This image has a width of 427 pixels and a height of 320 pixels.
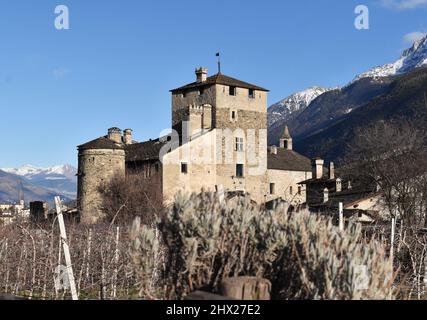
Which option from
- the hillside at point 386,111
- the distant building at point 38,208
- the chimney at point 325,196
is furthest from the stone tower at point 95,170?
the hillside at point 386,111

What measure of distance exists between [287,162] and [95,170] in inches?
822

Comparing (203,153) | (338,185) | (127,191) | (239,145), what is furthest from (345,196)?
(127,191)

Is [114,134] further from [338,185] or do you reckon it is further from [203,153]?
[338,185]

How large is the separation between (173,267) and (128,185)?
143 ft

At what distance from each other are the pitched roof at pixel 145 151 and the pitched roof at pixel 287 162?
1137cm

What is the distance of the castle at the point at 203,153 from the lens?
172ft

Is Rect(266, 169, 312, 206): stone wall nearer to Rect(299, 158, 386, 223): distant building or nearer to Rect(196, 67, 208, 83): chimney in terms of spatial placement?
Rect(299, 158, 386, 223): distant building

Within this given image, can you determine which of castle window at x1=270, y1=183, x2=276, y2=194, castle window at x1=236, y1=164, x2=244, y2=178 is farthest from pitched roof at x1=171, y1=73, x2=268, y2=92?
castle window at x1=270, y1=183, x2=276, y2=194

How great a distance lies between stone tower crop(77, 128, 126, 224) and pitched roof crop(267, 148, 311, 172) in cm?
1564

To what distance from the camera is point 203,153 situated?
180 ft

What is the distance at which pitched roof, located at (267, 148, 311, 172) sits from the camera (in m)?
62.3

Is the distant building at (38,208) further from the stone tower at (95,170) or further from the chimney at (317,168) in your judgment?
the chimney at (317,168)
